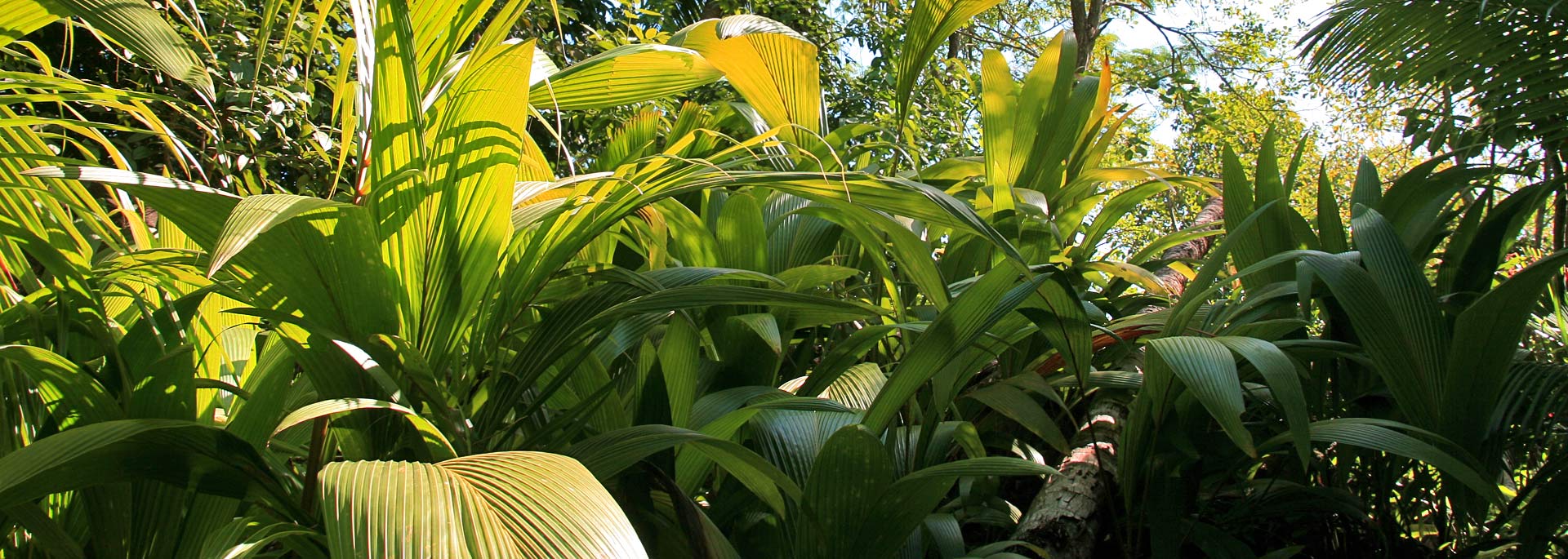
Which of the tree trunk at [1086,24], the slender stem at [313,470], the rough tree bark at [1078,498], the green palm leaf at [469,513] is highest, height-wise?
the tree trunk at [1086,24]

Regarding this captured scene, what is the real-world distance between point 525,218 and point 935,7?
478 mm

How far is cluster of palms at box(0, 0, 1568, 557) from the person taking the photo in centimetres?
50

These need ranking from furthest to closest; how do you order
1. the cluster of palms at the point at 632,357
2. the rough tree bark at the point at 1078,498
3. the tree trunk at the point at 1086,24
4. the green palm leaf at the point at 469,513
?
1. the tree trunk at the point at 1086,24
2. the rough tree bark at the point at 1078,498
3. the cluster of palms at the point at 632,357
4. the green palm leaf at the point at 469,513

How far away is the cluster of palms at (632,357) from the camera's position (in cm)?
50

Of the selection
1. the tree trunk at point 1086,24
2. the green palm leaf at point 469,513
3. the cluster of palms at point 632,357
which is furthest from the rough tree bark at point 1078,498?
the tree trunk at point 1086,24

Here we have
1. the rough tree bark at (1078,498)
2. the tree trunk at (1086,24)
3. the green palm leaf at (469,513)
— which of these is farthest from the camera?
the tree trunk at (1086,24)

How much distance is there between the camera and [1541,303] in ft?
4.16

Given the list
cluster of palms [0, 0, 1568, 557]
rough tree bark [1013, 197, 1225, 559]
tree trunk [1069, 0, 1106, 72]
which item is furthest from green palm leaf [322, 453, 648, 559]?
tree trunk [1069, 0, 1106, 72]

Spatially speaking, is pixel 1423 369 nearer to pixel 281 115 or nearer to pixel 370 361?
pixel 370 361

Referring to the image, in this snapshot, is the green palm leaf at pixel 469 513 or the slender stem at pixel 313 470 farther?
the slender stem at pixel 313 470

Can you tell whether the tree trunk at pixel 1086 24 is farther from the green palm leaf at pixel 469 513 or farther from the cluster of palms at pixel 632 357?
the green palm leaf at pixel 469 513

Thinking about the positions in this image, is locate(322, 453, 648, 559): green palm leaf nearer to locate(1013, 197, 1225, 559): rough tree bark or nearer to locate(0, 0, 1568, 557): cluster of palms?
locate(0, 0, 1568, 557): cluster of palms

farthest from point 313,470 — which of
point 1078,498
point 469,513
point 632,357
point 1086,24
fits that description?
point 1086,24

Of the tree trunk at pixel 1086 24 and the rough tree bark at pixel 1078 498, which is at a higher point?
the tree trunk at pixel 1086 24
